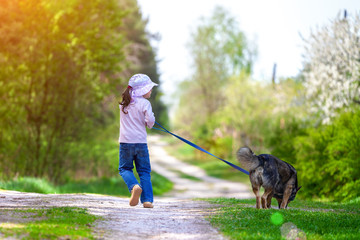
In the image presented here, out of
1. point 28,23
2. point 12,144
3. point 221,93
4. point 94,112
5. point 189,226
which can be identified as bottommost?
point 189,226

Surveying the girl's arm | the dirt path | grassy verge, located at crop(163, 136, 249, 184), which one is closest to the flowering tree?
grassy verge, located at crop(163, 136, 249, 184)

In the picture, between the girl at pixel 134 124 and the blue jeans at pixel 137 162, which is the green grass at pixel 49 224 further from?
the girl at pixel 134 124

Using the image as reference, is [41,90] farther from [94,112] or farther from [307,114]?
[307,114]

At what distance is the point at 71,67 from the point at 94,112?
2.45 meters

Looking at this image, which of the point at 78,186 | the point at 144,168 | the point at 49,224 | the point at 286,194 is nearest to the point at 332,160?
the point at 286,194

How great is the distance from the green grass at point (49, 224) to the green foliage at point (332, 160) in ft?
34.1

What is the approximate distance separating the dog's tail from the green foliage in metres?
8.40

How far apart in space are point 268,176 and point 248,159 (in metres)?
0.52

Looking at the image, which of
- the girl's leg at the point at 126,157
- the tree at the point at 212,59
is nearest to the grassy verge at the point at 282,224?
the girl's leg at the point at 126,157

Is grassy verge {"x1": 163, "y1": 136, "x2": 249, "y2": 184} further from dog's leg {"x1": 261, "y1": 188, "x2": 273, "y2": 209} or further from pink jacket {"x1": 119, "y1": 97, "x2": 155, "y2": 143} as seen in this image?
pink jacket {"x1": 119, "y1": 97, "x2": 155, "y2": 143}

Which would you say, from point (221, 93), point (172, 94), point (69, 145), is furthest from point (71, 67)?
point (172, 94)

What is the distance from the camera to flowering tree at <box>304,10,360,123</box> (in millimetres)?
20094

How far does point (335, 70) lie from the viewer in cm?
2125

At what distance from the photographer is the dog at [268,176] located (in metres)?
7.98
